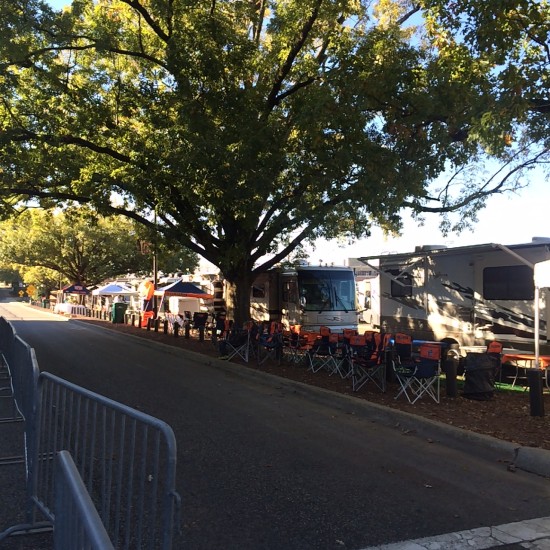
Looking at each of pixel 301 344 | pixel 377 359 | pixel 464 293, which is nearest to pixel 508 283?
pixel 464 293

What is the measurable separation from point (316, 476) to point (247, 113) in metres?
8.46

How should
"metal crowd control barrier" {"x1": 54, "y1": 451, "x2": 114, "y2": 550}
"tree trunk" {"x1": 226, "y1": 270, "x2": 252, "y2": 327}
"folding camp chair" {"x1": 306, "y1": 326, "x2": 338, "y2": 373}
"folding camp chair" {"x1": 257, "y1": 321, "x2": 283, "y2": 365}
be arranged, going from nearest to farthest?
"metal crowd control barrier" {"x1": 54, "y1": 451, "x2": 114, "y2": 550}, "folding camp chair" {"x1": 306, "y1": 326, "x2": 338, "y2": 373}, "folding camp chair" {"x1": 257, "y1": 321, "x2": 283, "y2": 365}, "tree trunk" {"x1": 226, "y1": 270, "x2": 252, "y2": 327}

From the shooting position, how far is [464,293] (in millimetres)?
12469

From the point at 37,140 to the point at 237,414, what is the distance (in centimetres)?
1020

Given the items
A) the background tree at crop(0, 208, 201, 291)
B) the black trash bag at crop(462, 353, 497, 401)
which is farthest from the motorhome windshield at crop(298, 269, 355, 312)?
the background tree at crop(0, 208, 201, 291)

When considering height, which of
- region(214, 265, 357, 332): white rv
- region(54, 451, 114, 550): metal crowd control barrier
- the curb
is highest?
region(214, 265, 357, 332): white rv

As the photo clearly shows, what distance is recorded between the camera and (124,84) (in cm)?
1448

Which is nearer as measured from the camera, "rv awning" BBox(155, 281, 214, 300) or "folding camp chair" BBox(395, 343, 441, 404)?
"folding camp chair" BBox(395, 343, 441, 404)

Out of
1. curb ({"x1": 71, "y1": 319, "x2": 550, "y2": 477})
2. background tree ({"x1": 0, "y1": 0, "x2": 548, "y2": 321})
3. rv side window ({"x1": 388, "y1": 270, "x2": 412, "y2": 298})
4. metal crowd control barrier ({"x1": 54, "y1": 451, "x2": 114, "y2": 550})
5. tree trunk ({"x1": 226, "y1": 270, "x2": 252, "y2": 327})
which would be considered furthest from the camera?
tree trunk ({"x1": 226, "y1": 270, "x2": 252, "y2": 327})

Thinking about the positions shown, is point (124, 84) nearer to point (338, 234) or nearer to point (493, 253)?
point (338, 234)

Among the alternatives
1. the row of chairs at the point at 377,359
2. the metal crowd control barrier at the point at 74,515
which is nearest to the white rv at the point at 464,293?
the row of chairs at the point at 377,359

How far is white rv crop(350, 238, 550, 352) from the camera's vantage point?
11.1 meters

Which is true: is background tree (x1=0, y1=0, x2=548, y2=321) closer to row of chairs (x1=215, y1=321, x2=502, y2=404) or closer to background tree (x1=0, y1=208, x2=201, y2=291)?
row of chairs (x1=215, y1=321, x2=502, y2=404)

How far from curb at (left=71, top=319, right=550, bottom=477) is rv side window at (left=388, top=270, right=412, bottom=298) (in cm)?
510
